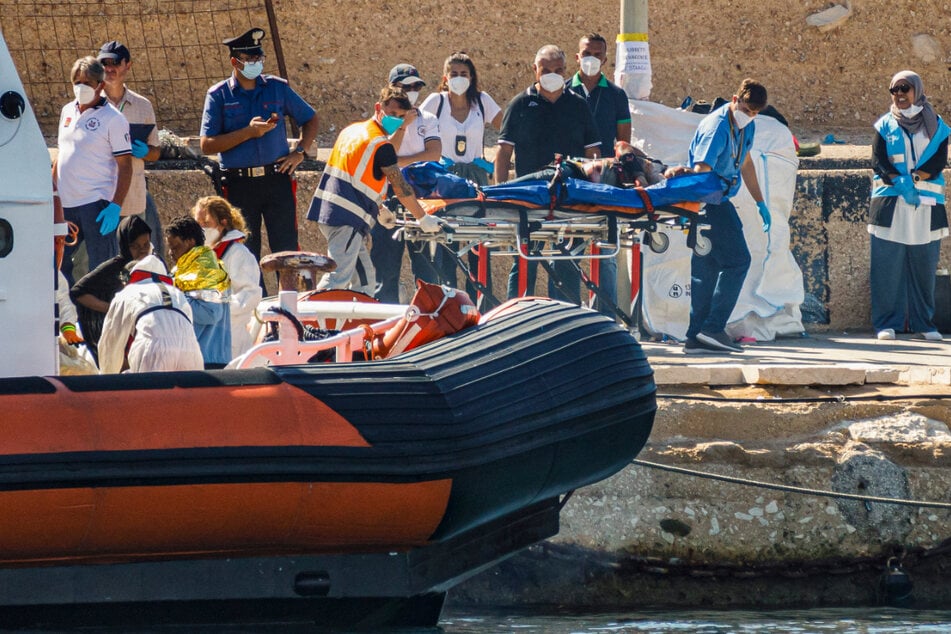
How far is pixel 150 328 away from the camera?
5.45 metres


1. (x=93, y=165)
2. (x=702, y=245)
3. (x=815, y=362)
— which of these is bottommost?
(x=815, y=362)

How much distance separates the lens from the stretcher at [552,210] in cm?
802

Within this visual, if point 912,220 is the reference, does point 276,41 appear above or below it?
above

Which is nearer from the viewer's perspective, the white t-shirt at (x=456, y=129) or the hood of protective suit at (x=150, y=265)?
the hood of protective suit at (x=150, y=265)

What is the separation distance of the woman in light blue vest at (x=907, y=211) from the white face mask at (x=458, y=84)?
80.7 inches

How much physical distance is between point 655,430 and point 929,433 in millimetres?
1080

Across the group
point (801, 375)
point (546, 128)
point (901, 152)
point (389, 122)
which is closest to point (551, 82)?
Answer: point (546, 128)

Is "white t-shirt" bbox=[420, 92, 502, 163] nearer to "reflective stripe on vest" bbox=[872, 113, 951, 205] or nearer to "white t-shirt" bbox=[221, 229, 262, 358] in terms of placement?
"reflective stripe on vest" bbox=[872, 113, 951, 205]

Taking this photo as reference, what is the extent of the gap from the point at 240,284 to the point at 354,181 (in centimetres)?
130

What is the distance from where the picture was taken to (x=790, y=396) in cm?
718

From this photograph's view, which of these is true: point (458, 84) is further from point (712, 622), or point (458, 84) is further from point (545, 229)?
point (712, 622)

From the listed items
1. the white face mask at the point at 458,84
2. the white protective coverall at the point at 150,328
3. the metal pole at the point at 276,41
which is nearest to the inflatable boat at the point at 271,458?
the white protective coverall at the point at 150,328

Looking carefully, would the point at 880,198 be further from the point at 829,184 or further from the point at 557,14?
the point at 557,14

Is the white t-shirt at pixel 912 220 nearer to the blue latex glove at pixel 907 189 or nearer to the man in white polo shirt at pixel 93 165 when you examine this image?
the blue latex glove at pixel 907 189
